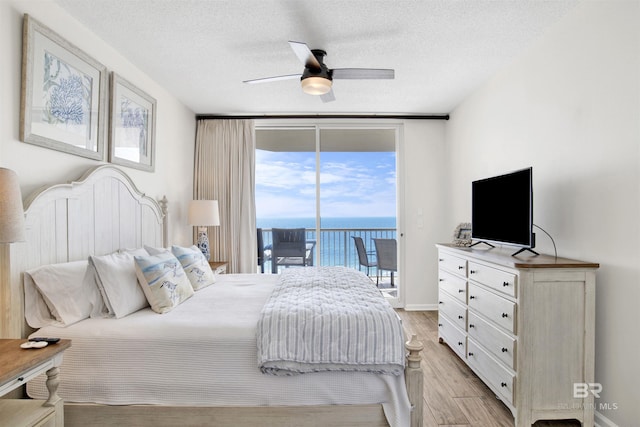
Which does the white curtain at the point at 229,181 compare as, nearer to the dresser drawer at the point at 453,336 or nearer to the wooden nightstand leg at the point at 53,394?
the dresser drawer at the point at 453,336

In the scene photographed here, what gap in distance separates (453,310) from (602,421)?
1279mm

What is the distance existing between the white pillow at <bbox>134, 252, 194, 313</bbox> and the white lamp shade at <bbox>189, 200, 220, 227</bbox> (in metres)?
1.62

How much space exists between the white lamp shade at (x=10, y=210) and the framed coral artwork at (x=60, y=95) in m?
0.70

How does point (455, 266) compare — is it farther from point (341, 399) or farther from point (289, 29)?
point (289, 29)

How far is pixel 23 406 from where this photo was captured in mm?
1613

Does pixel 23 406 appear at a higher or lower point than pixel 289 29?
lower

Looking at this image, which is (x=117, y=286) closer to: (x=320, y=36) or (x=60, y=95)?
(x=60, y=95)

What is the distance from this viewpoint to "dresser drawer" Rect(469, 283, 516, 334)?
7.43 ft

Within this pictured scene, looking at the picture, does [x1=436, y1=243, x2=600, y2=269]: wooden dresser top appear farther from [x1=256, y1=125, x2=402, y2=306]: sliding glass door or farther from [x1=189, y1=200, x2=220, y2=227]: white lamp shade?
[x1=189, y1=200, x2=220, y2=227]: white lamp shade

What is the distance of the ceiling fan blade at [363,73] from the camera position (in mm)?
2662

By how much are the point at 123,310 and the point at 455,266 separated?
2619 mm

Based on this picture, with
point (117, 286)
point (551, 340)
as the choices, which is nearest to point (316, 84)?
point (117, 286)

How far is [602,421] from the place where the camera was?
6.99ft

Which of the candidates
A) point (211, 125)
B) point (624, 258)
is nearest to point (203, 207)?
point (211, 125)
